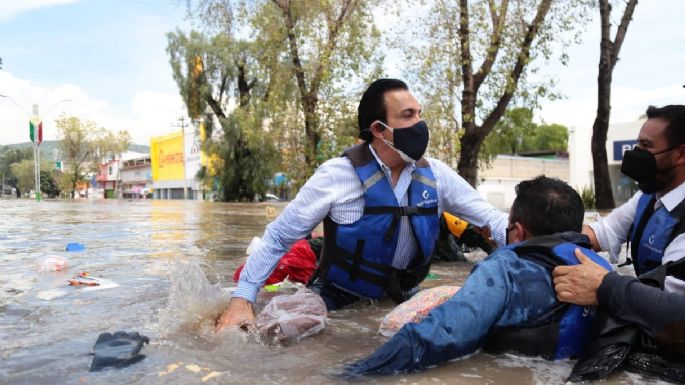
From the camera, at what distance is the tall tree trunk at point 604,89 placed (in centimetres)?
1559

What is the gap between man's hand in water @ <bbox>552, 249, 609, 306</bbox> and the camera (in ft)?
7.25

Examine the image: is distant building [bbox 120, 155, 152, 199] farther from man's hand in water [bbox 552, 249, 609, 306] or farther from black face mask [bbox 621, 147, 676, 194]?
man's hand in water [bbox 552, 249, 609, 306]

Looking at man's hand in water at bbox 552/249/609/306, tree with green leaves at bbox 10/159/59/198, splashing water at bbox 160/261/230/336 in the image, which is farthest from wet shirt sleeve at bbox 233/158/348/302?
tree with green leaves at bbox 10/159/59/198

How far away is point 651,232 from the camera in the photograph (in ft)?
9.25

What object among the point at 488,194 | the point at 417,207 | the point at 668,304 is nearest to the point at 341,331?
the point at 417,207

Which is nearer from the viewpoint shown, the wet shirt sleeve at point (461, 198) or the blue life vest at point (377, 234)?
the blue life vest at point (377, 234)

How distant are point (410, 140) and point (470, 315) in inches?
42.3

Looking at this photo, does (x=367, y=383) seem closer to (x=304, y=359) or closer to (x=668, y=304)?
(x=304, y=359)

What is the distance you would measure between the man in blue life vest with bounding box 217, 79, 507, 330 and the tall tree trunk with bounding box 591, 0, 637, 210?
14.4 meters

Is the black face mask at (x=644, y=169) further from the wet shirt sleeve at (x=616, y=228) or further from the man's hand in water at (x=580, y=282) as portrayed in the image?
the man's hand in water at (x=580, y=282)

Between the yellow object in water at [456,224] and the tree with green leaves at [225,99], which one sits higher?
the tree with green leaves at [225,99]

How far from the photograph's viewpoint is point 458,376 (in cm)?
224

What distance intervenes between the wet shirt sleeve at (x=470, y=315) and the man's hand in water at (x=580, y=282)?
7 centimetres

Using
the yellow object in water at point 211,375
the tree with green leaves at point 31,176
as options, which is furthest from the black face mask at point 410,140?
the tree with green leaves at point 31,176
